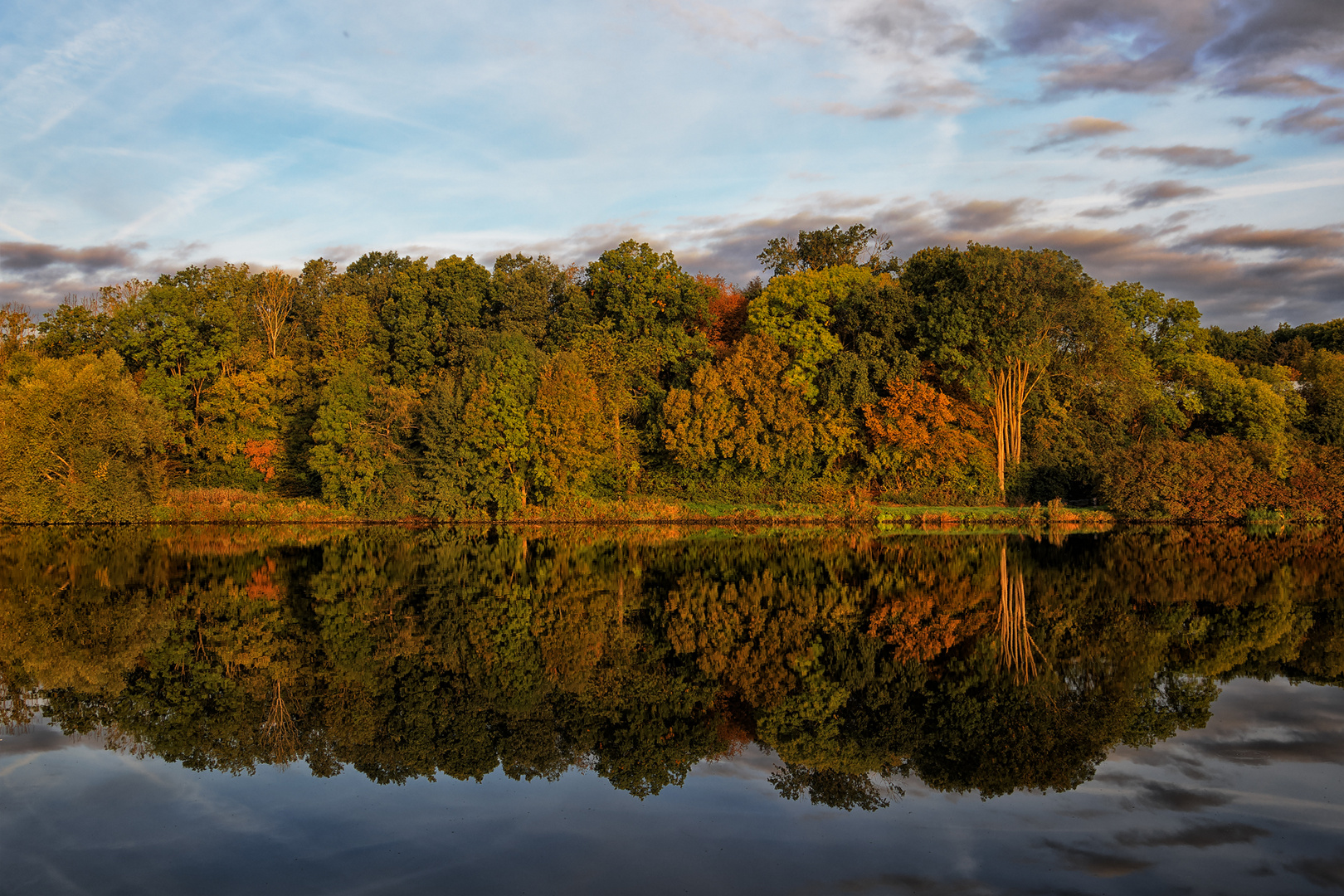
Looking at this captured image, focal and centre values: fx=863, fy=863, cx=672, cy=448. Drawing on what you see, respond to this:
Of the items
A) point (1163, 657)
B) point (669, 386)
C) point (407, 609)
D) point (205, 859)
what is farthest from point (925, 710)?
point (669, 386)

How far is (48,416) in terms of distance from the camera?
1501 inches

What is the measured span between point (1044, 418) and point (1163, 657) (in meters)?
33.2

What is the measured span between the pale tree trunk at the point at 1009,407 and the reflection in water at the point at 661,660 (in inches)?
748

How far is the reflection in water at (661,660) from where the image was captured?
28.3 ft

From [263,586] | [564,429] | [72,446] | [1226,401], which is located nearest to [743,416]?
[564,429]

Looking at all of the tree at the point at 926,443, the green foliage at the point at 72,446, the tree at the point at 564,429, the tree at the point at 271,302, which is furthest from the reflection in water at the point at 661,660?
the tree at the point at 271,302

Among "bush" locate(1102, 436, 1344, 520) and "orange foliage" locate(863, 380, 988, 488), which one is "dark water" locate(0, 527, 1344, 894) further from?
"bush" locate(1102, 436, 1344, 520)

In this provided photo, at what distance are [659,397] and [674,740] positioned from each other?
35641 millimetres

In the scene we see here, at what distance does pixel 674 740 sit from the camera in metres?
8.91

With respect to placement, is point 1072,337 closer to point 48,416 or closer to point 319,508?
point 319,508

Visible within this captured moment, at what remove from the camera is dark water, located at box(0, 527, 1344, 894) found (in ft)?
20.5

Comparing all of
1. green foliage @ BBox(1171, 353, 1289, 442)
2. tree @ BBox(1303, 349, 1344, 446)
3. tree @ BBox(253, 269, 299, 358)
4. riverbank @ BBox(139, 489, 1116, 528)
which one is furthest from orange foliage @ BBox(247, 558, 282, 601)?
tree @ BBox(1303, 349, 1344, 446)

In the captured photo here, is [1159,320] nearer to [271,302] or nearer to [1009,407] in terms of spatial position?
[1009,407]

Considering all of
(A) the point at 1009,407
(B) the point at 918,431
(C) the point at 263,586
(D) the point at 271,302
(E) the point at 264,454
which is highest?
(D) the point at 271,302
